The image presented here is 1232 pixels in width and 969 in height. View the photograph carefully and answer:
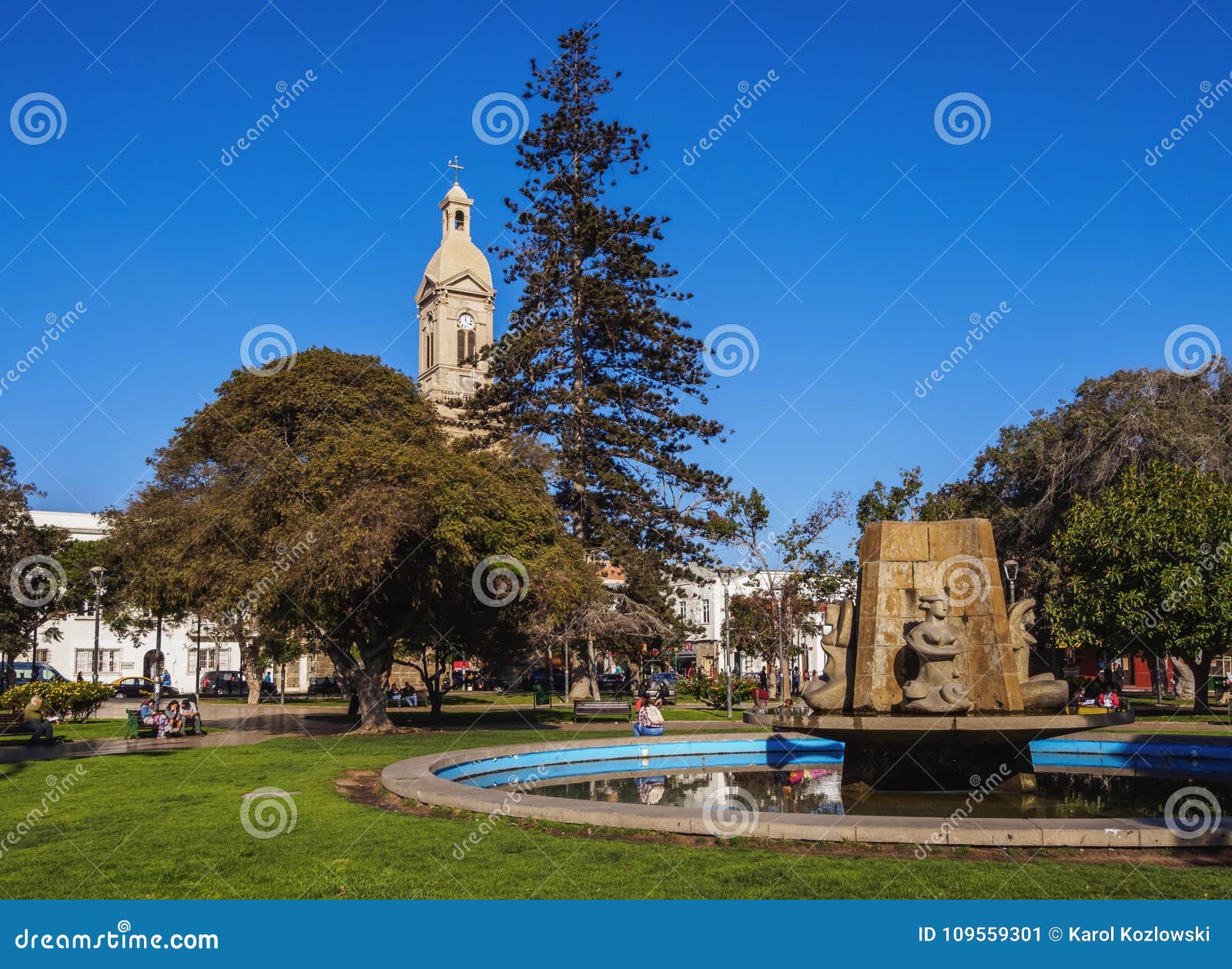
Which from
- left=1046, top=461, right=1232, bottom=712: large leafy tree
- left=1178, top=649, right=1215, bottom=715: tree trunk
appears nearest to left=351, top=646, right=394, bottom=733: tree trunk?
left=1046, top=461, right=1232, bottom=712: large leafy tree

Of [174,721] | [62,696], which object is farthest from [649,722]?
[62,696]

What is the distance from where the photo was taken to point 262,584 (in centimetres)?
2062

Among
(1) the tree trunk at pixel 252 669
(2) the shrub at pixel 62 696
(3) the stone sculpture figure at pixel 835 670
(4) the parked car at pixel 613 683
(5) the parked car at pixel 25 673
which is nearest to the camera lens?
(3) the stone sculpture figure at pixel 835 670

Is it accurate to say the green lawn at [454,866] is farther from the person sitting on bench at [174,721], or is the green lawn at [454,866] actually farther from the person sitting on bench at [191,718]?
the person sitting on bench at [191,718]

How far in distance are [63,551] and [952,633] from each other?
49209 mm

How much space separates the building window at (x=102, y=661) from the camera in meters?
62.5

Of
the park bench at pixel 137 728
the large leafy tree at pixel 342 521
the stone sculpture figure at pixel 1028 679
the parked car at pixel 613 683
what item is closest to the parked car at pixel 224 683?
the parked car at pixel 613 683

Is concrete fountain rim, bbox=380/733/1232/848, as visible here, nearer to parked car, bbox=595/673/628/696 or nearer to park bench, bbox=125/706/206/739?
park bench, bbox=125/706/206/739

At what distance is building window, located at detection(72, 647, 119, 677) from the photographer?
6253cm

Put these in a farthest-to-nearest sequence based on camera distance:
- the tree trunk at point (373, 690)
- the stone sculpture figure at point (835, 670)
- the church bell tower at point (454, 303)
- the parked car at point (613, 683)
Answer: the church bell tower at point (454, 303)
the parked car at point (613, 683)
the tree trunk at point (373, 690)
the stone sculpture figure at point (835, 670)

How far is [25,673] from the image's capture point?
56.0 m

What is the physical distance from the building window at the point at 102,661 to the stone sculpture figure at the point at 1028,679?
59914mm

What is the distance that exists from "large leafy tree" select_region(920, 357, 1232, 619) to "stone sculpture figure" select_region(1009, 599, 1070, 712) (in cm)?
2374

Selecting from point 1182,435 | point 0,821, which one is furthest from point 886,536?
point 1182,435
